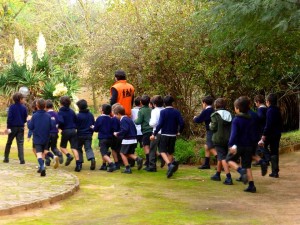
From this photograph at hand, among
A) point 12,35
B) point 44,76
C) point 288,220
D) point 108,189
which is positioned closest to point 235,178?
point 108,189

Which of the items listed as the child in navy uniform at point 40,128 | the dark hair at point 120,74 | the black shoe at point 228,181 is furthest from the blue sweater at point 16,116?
the black shoe at point 228,181

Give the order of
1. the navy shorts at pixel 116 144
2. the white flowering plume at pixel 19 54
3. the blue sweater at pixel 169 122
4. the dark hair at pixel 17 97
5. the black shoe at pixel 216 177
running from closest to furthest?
the black shoe at pixel 216 177 → the blue sweater at pixel 169 122 → the navy shorts at pixel 116 144 → the dark hair at pixel 17 97 → the white flowering plume at pixel 19 54

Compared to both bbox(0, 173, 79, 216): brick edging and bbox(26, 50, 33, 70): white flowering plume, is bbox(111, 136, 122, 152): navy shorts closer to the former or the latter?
bbox(0, 173, 79, 216): brick edging

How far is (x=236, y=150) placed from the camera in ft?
35.1

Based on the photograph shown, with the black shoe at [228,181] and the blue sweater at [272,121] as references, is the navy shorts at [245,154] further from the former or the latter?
the blue sweater at [272,121]

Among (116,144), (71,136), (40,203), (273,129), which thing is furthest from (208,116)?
(40,203)

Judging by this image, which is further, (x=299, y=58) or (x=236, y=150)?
(x=299, y=58)

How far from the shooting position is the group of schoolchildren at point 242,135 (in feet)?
35.3

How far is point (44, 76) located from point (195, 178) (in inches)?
634

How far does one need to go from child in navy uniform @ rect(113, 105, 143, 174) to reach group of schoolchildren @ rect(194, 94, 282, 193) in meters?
1.33

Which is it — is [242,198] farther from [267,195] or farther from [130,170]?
[130,170]

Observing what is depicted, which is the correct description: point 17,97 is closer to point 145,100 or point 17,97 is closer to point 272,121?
point 145,100

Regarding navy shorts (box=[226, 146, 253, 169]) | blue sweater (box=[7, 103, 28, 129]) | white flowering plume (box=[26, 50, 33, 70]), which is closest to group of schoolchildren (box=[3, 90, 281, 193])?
blue sweater (box=[7, 103, 28, 129])

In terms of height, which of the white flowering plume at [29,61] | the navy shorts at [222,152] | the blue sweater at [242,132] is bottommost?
the navy shorts at [222,152]
